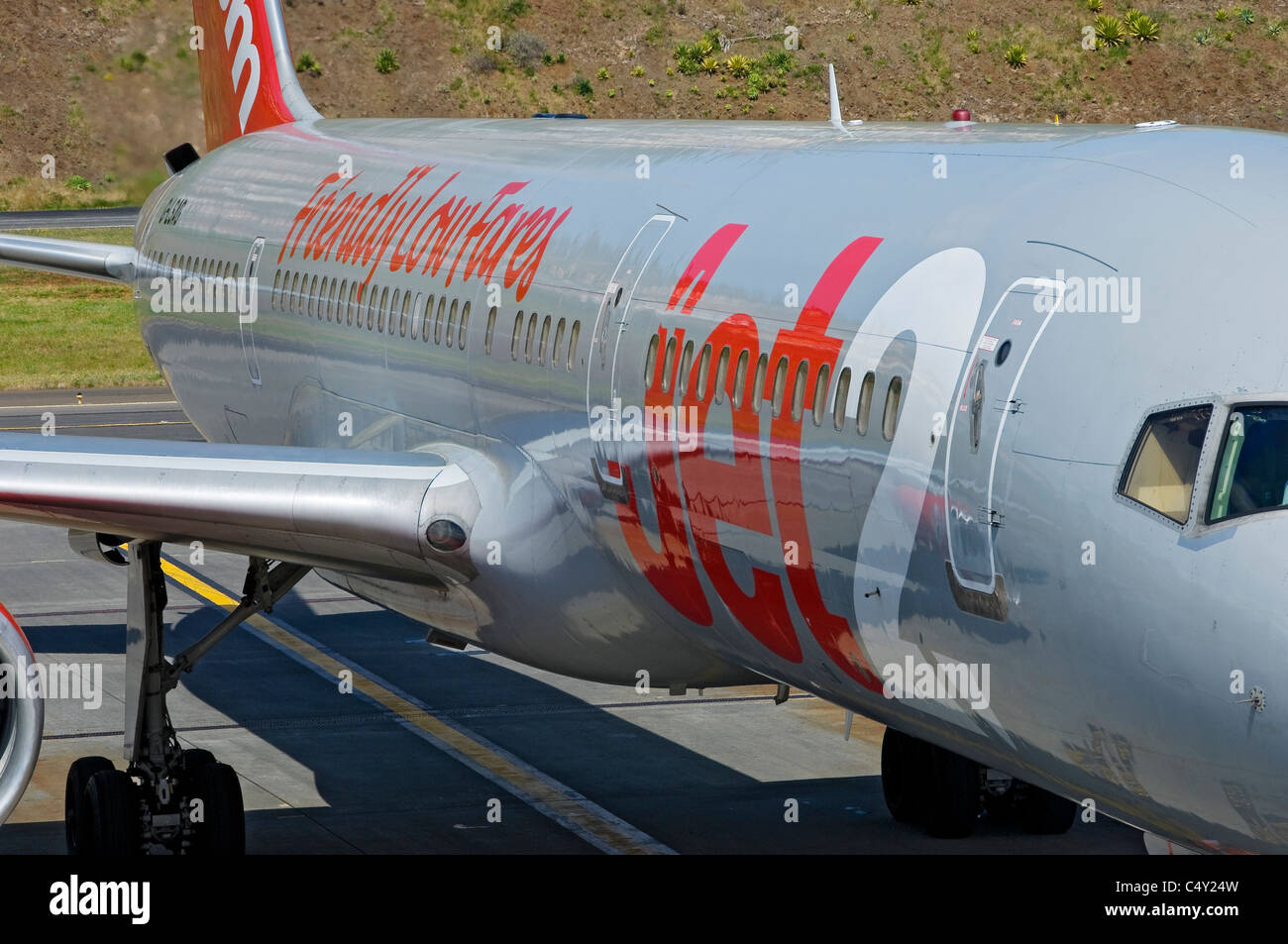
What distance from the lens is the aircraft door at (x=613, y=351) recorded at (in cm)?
963

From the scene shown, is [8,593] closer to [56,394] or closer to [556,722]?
[556,722]

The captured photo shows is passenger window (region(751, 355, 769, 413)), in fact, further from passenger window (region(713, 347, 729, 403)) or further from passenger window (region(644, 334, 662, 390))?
passenger window (region(644, 334, 662, 390))

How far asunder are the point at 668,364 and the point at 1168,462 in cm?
364

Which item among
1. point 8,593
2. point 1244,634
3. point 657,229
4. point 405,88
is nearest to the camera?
point 1244,634

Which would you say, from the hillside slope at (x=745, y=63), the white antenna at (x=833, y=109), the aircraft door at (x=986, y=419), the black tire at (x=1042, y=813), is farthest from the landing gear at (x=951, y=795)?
the hillside slope at (x=745, y=63)

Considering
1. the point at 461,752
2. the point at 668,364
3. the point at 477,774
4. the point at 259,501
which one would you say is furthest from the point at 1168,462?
the point at 461,752

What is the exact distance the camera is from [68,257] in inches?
743

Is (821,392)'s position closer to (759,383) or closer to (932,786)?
(759,383)

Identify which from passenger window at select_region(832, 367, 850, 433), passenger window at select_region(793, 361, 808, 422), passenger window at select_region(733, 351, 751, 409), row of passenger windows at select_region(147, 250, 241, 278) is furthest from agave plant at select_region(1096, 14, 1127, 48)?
passenger window at select_region(832, 367, 850, 433)

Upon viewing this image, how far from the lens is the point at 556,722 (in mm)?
15789
